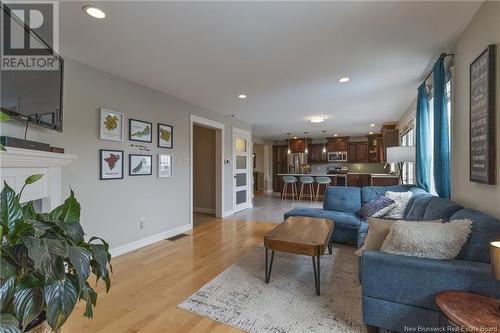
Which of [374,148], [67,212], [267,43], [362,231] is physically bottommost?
[362,231]

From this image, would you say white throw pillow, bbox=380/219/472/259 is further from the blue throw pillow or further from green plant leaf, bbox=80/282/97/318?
green plant leaf, bbox=80/282/97/318

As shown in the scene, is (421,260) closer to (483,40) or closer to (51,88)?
(483,40)

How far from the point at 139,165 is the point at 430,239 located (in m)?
3.45

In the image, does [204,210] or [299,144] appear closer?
[204,210]

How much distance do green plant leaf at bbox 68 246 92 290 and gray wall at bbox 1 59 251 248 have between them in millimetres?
1607

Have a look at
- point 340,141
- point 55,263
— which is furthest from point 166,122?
point 340,141

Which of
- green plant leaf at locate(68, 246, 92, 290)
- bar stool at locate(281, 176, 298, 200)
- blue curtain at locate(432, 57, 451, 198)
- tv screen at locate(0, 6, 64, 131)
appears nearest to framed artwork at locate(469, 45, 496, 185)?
blue curtain at locate(432, 57, 451, 198)

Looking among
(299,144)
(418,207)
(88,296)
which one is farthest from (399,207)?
(299,144)

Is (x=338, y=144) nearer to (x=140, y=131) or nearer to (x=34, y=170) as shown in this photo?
(x=140, y=131)

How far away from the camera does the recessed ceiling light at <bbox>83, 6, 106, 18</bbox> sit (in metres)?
1.82

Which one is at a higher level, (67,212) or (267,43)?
(267,43)

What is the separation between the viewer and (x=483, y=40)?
1.82m

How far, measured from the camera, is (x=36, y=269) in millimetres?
862

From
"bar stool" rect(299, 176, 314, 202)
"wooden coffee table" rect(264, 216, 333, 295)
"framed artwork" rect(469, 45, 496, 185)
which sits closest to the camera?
"framed artwork" rect(469, 45, 496, 185)
